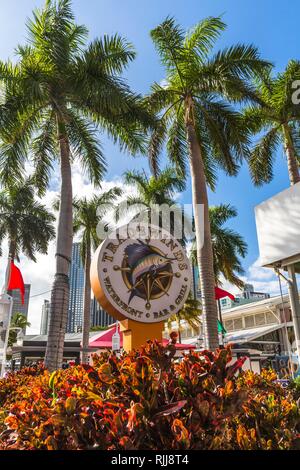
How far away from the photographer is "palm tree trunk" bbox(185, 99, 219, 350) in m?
10.2

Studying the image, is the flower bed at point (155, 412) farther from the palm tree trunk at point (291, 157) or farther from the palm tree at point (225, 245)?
the palm tree at point (225, 245)

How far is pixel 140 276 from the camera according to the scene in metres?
8.24

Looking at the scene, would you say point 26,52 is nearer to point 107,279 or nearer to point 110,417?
point 107,279

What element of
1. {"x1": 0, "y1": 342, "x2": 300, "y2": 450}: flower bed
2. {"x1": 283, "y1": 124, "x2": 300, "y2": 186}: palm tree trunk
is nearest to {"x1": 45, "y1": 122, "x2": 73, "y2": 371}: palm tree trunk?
{"x1": 0, "y1": 342, "x2": 300, "y2": 450}: flower bed

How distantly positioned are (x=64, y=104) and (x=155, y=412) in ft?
36.3

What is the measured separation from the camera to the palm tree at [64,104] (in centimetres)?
1066

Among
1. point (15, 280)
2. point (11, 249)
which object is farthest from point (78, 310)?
point (15, 280)

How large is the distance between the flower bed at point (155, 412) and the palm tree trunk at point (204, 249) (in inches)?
297

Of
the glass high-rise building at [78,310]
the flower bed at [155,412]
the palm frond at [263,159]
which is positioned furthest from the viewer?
the glass high-rise building at [78,310]

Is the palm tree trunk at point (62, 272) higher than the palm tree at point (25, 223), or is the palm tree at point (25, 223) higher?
the palm tree at point (25, 223)

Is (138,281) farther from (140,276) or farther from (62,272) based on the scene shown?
(62,272)

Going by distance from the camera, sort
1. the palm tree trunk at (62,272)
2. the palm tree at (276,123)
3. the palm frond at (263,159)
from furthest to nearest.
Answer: the palm frond at (263,159), the palm tree at (276,123), the palm tree trunk at (62,272)

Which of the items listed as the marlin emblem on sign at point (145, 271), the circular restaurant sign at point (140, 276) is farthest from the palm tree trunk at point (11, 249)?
the marlin emblem on sign at point (145, 271)

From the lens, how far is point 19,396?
4.75 m
